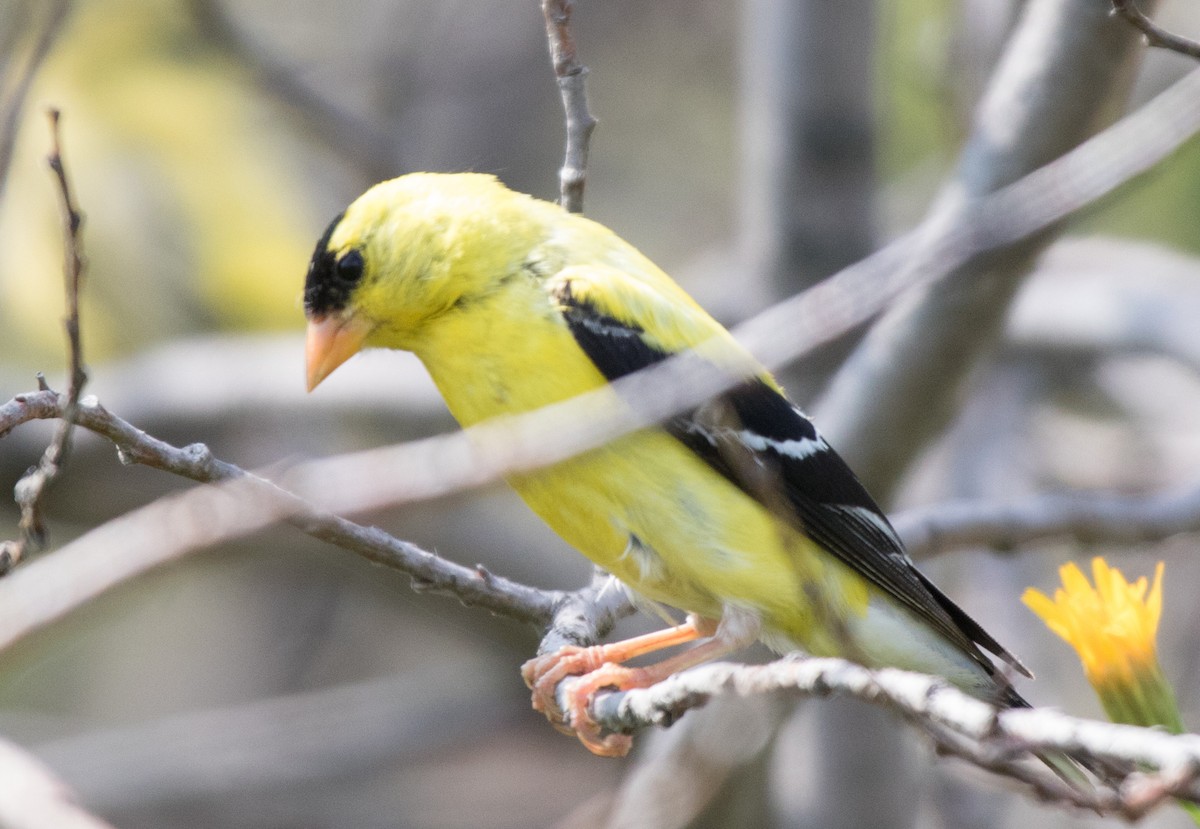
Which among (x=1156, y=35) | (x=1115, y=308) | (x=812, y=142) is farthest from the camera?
(x=1115, y=308)

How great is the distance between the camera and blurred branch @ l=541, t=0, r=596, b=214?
2.92 metres

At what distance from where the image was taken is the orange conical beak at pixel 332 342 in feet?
11.2

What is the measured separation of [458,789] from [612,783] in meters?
1.29

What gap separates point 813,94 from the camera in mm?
5426

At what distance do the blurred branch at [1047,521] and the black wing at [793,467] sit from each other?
1.31ft

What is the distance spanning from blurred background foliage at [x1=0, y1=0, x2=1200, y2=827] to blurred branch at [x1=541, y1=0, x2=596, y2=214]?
45.1 inches

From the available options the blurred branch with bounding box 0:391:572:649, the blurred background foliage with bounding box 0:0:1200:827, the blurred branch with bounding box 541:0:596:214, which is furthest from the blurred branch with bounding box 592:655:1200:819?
the blurred background foliage with bounding box 0:0:1200:827

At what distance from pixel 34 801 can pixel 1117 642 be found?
1647mm

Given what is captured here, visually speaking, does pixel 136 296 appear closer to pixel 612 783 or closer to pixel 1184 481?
pixel 612 783

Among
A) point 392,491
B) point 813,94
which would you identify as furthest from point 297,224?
point 392,491

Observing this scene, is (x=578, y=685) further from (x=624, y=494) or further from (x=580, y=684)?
(x=624, y=494)

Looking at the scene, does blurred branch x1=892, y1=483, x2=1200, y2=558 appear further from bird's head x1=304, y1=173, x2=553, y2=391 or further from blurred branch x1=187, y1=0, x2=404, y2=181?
blurred branch x1=187, y1=0, x2=404, y2=181

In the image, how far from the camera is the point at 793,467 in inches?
134

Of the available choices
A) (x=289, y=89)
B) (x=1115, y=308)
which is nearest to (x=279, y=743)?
(x=289, y=89)
